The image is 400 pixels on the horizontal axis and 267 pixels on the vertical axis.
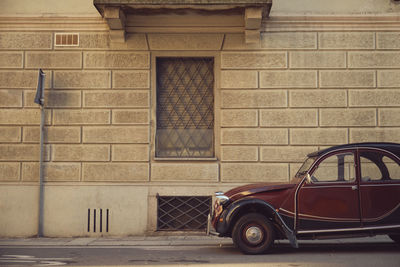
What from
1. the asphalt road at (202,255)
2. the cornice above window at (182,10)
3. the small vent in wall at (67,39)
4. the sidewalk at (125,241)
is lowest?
the sidewalk at (125,241)

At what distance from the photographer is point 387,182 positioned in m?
7.87

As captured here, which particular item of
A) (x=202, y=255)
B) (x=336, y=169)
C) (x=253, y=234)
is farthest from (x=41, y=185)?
(x=336, y=169)

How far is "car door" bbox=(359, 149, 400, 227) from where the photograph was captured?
7770mm

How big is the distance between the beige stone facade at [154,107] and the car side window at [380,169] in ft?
9.37

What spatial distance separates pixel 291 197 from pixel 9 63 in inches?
281

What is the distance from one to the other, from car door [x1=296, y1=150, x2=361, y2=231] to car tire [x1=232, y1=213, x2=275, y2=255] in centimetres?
51

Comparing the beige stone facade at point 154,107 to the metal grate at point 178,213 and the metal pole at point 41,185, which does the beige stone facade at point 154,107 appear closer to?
the metal pole at point 41,185

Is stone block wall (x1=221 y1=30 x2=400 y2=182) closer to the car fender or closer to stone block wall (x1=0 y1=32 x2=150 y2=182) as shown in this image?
stone block wall (x1=0 y1=32 x2=150 y2=182)

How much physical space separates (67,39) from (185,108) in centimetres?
309

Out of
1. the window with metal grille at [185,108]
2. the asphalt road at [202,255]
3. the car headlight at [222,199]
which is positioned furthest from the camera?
the window with metal grille at [185,108]

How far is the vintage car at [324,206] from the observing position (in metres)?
7.79

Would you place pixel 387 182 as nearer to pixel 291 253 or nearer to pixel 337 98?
pixel 291 253

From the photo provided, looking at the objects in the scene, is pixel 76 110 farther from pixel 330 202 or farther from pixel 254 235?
pixel 330 202

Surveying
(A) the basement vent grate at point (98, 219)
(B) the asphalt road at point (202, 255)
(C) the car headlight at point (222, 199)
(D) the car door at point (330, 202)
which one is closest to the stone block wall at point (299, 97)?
(B) the asphalt road at point (202, 255)
